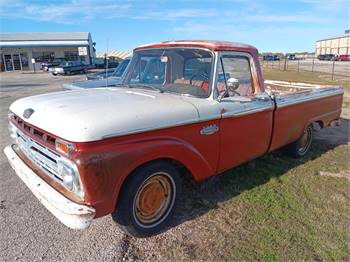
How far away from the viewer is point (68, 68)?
31.6 meters

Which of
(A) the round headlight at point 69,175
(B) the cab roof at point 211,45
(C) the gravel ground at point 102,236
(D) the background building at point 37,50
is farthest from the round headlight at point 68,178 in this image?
(D) the background building at point 37,50

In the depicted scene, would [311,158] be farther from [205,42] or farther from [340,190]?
[205,42]

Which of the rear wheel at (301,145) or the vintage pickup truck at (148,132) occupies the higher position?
the vintage pickup truck at (148,132)

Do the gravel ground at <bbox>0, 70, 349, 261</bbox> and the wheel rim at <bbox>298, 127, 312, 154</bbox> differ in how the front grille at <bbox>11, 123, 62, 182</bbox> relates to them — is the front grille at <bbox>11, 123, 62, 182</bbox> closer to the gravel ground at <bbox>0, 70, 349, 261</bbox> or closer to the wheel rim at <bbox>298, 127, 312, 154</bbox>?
the gravel ground at <bbox>0, 70, 349, 261</bbox>

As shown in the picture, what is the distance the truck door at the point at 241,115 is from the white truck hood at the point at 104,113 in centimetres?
57

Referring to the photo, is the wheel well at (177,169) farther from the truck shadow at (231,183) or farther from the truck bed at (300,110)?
the truck bed at (300,110)

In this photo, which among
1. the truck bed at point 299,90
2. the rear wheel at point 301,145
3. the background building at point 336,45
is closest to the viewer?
the truck bed at point 299,90

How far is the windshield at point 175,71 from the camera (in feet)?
11.9

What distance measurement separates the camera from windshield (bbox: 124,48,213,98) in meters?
3.63

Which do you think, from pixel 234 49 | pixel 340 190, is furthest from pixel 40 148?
pixel 340 190

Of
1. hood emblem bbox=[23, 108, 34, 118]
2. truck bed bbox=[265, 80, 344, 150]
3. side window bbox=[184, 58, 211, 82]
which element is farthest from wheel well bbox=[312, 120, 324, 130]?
hood emblem bbox=[23, 108, 34, 118]

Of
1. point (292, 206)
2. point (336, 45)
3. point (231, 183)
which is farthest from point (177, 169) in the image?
point (336, 45)

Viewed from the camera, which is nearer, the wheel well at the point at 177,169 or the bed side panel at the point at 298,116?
the wheel well at the point at 177,169

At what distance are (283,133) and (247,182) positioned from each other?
976mm
